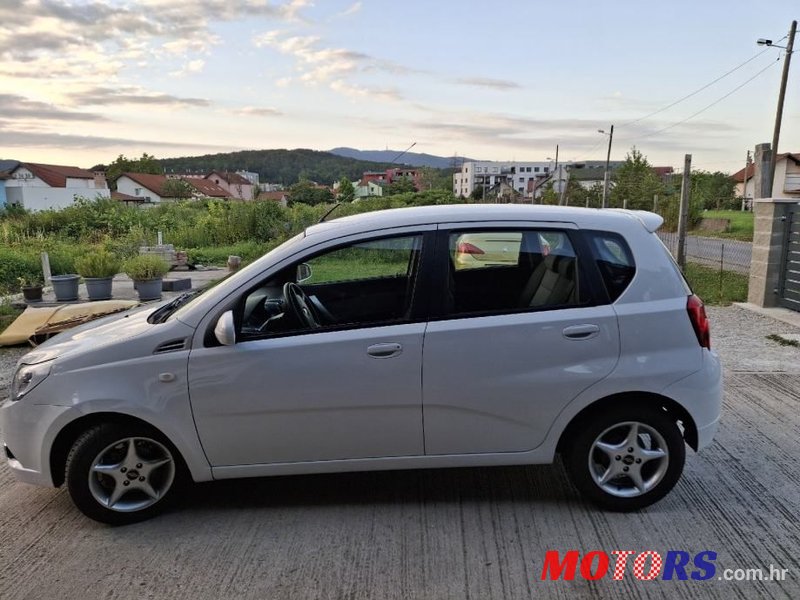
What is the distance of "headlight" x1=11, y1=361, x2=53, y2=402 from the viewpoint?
124 inches

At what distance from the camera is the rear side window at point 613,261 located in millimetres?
3211

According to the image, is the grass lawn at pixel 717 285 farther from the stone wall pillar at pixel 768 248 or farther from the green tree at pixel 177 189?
the green tree at pixel 177 189

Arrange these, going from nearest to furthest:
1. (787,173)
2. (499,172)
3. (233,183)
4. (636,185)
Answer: (636,185) < (787,173) < (233,183) < (499,172)

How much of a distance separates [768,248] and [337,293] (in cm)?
806

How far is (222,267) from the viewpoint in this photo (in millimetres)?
17719

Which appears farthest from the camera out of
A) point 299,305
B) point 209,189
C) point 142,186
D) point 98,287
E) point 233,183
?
point 233,183

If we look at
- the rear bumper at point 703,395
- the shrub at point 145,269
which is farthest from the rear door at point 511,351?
the shrub at point 145,269

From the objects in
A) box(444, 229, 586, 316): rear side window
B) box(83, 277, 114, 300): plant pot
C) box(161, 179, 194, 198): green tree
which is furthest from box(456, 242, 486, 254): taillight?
box(161, 179, 194, 198): green tree

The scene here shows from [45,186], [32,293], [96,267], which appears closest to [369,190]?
[45,186]

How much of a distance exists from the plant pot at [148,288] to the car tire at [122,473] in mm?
8544

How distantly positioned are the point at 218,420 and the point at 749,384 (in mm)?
5150

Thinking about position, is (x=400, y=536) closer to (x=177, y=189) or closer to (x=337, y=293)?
(x=337, y=293)

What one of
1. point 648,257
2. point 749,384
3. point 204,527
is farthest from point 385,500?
point 749,384

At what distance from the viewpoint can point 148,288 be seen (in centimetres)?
1115
